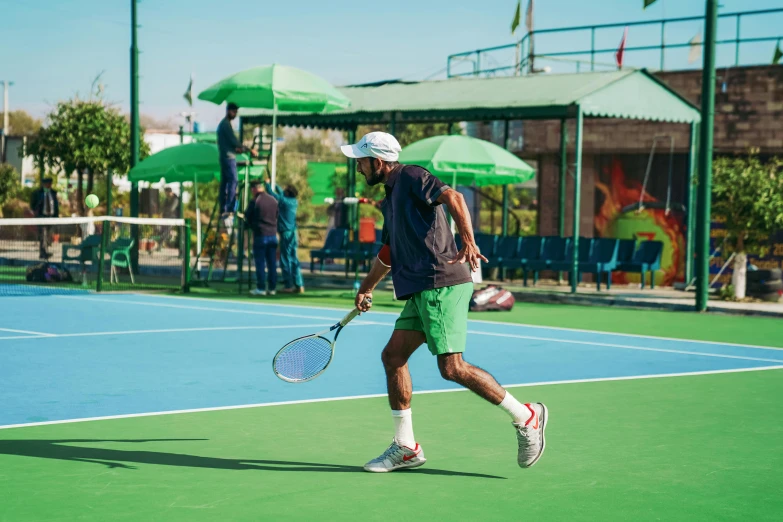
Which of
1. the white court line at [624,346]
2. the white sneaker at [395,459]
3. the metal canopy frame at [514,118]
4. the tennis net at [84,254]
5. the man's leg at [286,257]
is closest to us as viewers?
the white sneaker at [395,459]

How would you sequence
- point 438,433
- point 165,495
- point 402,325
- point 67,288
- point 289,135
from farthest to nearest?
point 289,135 → point 67,288 → point 438,433 → point 402,325 → point 165,495

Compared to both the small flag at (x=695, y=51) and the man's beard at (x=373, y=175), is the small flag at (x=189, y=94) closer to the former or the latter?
the small flag at (x=695, y=51)

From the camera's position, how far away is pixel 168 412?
8.67 metres

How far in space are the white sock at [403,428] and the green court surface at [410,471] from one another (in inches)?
7.5

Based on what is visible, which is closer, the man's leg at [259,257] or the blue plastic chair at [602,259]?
the man's leg at [259,257]

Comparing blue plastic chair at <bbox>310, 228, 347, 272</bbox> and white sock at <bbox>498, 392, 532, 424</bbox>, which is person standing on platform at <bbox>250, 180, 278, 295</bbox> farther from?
white sock at <bbox>498, 392, 532, 424</bbox>

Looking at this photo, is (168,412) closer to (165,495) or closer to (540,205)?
(165,495)

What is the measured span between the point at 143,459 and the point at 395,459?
1.50m

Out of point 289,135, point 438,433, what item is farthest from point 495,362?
point 289,135

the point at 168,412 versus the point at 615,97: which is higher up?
the point at 615,97

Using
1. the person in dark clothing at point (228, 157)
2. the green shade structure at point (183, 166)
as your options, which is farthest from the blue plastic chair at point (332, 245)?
the person in dark clothing at point (228, 157)

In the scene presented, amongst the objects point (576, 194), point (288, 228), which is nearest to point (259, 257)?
point (288, 228)

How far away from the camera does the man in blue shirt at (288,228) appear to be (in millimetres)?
20047

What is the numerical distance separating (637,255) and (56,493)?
18.0 metres
